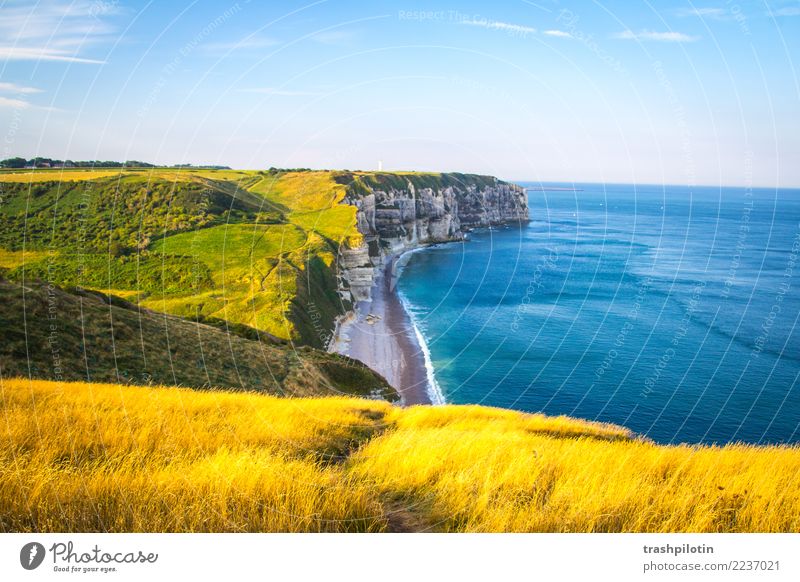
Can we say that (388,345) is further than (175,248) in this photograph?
Yes

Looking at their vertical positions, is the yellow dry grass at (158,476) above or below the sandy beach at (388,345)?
above

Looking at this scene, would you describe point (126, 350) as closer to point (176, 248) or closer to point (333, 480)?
point (333, 480)

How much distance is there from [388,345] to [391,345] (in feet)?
1.79

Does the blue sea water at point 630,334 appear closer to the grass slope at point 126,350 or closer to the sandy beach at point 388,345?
the sandy beach at point 388,345

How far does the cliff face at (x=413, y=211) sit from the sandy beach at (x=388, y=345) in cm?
431

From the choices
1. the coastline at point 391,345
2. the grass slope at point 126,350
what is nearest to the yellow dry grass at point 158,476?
the grass slope at point 126,350

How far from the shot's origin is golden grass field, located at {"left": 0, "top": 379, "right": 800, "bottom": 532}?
5199 mm

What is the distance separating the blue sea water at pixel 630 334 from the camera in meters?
47.9

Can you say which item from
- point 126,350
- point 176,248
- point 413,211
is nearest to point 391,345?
point 176,248

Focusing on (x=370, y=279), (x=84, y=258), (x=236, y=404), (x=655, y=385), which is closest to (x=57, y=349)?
(x=236, y=404)

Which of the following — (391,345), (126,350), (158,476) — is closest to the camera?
(158,476)

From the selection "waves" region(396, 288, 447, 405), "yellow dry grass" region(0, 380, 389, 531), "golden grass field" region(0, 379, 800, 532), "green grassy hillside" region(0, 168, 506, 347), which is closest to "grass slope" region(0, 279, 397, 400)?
"yellow dry grass" region(0, 380, 389, 531)

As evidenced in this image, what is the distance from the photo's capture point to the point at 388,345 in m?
61.7

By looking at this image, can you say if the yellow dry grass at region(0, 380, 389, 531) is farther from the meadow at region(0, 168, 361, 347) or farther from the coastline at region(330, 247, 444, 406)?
the meadow at region(0, 168, 361, 347)
